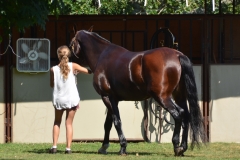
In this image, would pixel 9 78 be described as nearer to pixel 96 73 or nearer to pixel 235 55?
pixel 96 73

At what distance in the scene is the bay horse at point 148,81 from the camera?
372 inches

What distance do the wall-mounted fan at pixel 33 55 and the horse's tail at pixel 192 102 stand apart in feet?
10.2

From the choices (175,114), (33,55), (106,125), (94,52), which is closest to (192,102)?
(175,114)

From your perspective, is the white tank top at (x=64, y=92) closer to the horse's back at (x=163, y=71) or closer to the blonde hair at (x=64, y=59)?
the blonde hair at (x=64, y=59)

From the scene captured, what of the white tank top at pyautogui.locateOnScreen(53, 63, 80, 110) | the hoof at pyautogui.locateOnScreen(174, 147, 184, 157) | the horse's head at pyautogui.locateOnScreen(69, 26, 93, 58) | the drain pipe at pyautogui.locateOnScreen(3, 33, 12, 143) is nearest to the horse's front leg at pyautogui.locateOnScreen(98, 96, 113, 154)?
the white tank top at pyautogui.locateOnScreen(53, 63, 80, 110)

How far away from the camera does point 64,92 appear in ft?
32.5

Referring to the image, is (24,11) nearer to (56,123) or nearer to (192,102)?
(192,102)

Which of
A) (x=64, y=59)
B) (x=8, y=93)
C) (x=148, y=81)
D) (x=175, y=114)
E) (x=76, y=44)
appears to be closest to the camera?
(x=175, y=114)

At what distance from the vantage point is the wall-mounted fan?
1171 centimetres

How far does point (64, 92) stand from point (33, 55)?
6.89ft

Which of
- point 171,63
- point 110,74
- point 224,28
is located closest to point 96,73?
point 110,74

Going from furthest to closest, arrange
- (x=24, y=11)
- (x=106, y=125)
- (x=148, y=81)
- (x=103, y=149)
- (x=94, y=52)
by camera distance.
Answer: (x=94, y=52) < (x=106, y=125) < (x=103, y=149) < (x=148, y=81) < (x=24, y=11)

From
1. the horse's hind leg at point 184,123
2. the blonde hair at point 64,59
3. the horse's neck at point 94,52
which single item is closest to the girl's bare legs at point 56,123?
the blonde hair at point 64,59

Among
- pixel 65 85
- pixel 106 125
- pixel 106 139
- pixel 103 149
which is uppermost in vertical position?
pixel 65 85
